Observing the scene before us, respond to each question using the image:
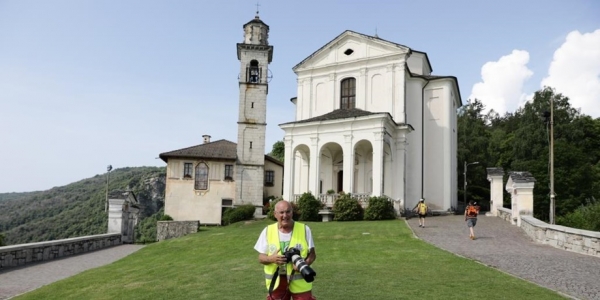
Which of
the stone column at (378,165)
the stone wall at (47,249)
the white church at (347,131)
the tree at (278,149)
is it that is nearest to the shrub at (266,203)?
the white church at (347,131)

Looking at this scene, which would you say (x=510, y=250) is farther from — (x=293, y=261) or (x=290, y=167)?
(x=290, y=167)

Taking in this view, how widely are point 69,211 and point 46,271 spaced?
250ft

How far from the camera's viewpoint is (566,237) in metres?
14.4

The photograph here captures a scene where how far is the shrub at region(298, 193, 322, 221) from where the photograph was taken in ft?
88.7

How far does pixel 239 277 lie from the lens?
9.75 metres

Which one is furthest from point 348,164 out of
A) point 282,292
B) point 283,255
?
point 283,255

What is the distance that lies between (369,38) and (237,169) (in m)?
13.8

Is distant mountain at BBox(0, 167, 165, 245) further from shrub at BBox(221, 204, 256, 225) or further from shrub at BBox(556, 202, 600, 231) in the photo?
shrub at BBox(556, 202, 600, 231)

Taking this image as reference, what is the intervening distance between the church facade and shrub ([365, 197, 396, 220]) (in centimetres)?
330

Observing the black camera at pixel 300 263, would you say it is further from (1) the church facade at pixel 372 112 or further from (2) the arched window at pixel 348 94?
(2) the arched window at pixel 348 94

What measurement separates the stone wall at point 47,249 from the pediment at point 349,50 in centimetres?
1963

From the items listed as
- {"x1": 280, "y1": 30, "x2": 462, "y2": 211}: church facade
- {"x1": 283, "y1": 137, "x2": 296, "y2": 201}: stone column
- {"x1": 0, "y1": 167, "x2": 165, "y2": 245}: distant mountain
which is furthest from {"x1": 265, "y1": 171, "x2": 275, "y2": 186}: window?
{"x1": 0, "y1": 167, "x2": 165, "y2": 245}: distant mountain

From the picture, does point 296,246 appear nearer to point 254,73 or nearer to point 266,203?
point 266,203

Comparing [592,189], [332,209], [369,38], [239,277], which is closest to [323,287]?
[239,277]
